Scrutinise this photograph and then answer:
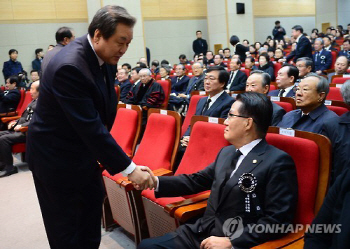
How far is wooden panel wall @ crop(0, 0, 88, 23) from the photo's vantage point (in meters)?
9.56

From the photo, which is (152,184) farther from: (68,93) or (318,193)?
(318,193)

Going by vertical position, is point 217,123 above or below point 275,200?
above

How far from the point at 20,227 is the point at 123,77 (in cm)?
386

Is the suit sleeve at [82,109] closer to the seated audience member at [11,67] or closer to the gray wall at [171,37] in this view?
the seated audience member at [11,67]

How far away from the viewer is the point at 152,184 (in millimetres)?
1787

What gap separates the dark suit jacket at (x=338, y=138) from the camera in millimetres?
1911

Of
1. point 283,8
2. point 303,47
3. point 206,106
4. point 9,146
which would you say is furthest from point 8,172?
point 283,8

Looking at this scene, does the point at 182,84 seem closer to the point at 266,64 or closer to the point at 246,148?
the point at 266,64

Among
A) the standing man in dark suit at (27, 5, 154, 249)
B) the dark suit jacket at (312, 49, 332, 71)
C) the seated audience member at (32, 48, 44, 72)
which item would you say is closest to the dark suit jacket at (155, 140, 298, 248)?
the standing man in dark suit at (27, 5, 154, 249)

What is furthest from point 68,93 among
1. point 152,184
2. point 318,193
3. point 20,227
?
point 20,227

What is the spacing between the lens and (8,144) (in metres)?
4.51

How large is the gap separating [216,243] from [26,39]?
976 cm

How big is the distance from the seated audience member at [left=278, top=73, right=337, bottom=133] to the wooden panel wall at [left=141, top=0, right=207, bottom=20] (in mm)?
10366

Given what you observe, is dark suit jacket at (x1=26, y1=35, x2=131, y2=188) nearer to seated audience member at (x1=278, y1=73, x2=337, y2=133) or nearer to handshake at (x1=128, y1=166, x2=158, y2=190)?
handshake at (x1=128, y1=166, x2=158, y2=190)
